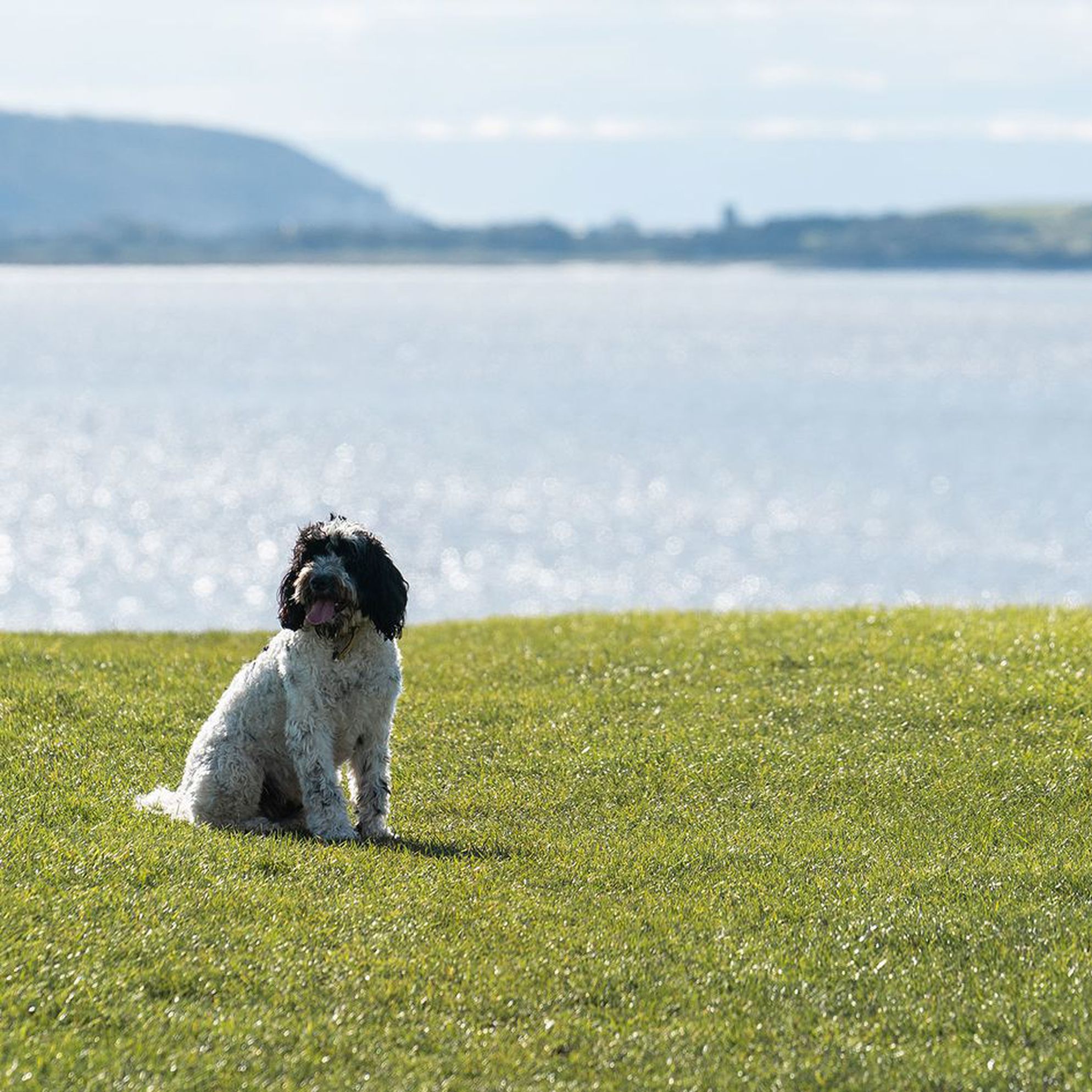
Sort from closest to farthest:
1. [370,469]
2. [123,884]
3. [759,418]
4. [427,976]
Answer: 1. [427,976]
2. [123,884]
3. [370,469]
4. [759,418]

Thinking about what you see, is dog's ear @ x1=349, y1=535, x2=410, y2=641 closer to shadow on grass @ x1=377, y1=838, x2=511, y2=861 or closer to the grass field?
shadow on grass @ x1=377, y1=838, x2=511, y2=861

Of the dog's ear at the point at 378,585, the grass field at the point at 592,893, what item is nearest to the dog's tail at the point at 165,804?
the grass field at the point at 592,893

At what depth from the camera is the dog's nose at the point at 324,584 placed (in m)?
12.0

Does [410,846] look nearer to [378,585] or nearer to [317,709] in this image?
[317,709]

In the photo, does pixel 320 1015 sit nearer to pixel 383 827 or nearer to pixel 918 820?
pixel 383 827

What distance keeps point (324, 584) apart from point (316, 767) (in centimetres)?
158

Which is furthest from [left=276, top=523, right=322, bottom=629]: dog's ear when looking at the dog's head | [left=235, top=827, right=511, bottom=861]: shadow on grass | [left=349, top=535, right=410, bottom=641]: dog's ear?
[left=235, top=827, right=511, bottom=861]: shadow on grass

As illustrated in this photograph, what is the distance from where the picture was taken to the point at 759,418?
11169 cm

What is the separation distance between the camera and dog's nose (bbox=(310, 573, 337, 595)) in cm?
1202

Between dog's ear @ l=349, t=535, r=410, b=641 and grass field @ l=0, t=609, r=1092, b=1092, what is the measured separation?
186 cm

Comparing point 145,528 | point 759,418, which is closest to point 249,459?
point 145,528

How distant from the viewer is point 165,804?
1335cm

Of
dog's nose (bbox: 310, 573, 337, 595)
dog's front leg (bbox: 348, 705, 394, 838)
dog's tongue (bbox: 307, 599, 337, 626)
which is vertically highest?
dog's nose (bbox: 310, 573, 337, 595)

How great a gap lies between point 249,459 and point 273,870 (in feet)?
246
